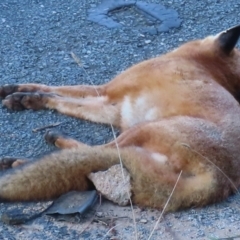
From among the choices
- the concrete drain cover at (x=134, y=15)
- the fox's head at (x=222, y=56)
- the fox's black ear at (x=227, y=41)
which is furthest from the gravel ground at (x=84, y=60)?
the fox's black ear at (x=227, y=41)

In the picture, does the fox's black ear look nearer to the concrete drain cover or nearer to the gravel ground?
the gravel ground

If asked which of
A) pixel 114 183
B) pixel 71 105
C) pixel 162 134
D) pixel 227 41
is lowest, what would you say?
pixel 71 105

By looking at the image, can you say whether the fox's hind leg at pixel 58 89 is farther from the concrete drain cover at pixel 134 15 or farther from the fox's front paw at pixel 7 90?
the concrete drain cover at pixel 134 15

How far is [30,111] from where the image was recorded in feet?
17.2

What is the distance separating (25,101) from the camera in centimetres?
524

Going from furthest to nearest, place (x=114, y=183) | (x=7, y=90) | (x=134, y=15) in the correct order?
(x=134, y=15), (x=7, y=90), (x=114, y=183)

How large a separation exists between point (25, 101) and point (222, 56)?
1.53 metres

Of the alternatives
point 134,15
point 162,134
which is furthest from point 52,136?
point 134,15

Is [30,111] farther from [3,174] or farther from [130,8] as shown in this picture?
[130,8]

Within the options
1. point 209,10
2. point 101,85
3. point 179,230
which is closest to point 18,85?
point 101,85

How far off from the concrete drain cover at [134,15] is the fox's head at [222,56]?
159 cm

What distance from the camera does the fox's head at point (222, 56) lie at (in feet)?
16.7

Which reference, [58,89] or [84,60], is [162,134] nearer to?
[58,89]

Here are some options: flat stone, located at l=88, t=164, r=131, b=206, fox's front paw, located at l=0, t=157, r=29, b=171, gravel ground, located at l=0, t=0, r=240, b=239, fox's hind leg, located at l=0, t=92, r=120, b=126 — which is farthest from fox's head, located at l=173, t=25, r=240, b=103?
fox's front paw, located at l=0, t=157, r=29, b=171
